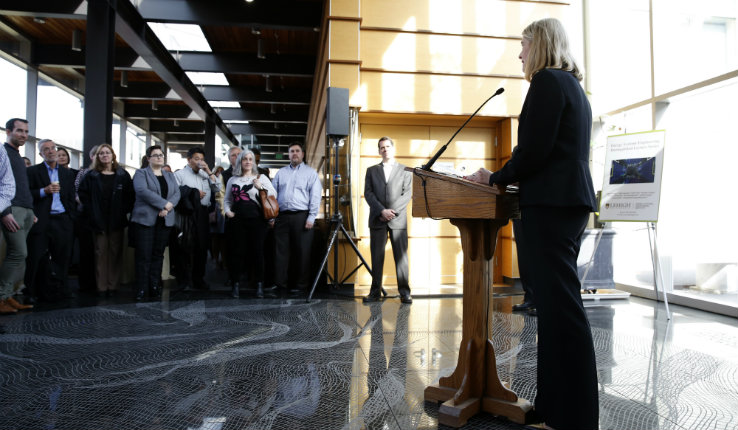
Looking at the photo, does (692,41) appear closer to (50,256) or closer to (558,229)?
(558,229)

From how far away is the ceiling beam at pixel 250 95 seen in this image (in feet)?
37.0

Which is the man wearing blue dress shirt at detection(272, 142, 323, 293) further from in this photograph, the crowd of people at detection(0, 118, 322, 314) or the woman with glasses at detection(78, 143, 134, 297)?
the woman with glasses at detection(78, 143, 134, 297)

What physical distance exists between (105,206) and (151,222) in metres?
0.65

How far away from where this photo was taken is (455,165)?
5.74 meters

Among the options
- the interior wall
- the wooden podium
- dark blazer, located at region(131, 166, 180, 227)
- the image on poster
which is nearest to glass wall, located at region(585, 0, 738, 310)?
the image on poster

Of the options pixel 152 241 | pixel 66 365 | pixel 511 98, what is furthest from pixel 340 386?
pixel 511 98

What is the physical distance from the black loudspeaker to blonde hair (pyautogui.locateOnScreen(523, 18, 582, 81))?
3198 millimetres

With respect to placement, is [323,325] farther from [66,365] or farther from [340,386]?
[66,365]

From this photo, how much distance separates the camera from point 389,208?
4625mm

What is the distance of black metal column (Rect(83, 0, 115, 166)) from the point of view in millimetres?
5633

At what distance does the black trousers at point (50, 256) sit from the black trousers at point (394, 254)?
10.2 feet

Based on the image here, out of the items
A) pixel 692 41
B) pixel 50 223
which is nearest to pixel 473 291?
pixel 50 223

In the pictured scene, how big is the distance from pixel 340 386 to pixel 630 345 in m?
2.02

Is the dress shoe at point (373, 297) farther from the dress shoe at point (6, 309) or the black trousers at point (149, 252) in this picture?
the dress shoe at point (6, 309)
